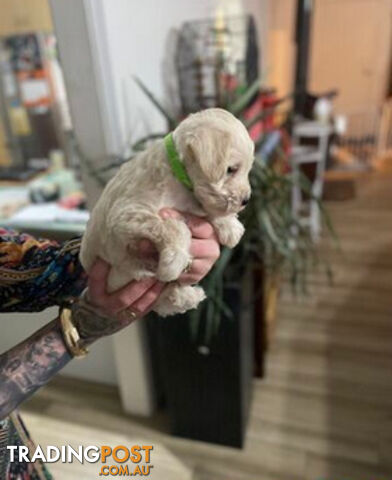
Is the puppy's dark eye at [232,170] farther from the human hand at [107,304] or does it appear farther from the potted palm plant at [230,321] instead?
the potted palm plant at [230,321]

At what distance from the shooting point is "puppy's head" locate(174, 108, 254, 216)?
1.74 ft

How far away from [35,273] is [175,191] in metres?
0.37

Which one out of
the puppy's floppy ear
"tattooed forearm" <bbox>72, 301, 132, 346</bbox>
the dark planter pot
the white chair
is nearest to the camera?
the puppy's floppy ear

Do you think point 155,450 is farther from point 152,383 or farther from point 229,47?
point 229,47

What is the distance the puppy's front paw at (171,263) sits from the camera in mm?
543

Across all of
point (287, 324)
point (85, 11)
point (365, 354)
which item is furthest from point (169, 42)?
point (365, 354)

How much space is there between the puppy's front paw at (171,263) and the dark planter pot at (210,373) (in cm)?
79

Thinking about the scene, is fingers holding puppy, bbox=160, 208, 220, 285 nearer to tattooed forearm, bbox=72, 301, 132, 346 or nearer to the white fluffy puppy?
the white fluffy puppy

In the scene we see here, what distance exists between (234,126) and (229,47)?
174 centimetres

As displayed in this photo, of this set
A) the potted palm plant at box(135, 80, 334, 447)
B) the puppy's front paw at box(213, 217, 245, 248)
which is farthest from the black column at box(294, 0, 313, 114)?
the puppy's front paw at box(213, 217, 245, 248)

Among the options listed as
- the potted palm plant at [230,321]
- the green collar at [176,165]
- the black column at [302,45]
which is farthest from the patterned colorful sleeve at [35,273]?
the black column at [302,45]

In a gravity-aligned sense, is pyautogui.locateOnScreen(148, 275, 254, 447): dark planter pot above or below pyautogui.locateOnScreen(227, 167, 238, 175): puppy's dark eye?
below

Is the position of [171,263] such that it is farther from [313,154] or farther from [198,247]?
[313,154]

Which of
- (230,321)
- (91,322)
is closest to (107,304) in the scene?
(91,322)
